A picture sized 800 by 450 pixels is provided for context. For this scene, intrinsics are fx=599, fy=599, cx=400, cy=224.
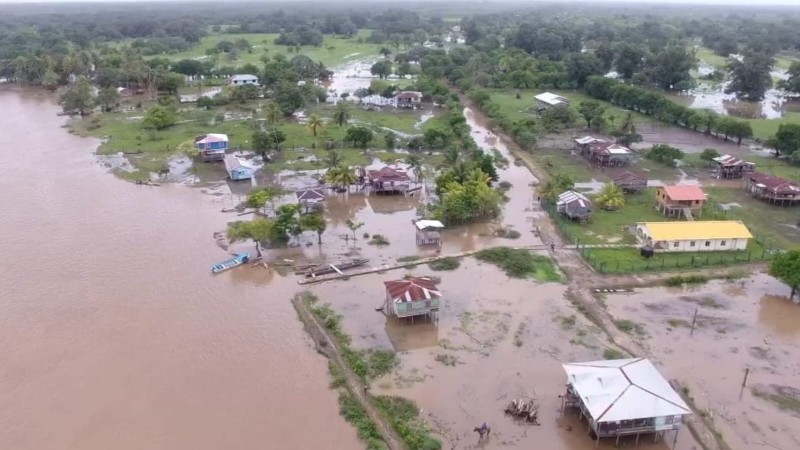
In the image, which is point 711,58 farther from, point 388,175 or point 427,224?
point 427,224

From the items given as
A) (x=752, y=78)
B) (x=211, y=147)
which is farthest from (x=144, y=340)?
(x=752, y=78)

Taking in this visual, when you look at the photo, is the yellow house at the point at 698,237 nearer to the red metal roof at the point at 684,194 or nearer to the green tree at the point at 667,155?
the red metal roof at the point at 684,194

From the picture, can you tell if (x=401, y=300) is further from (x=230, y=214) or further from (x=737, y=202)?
(x=737, y=202)

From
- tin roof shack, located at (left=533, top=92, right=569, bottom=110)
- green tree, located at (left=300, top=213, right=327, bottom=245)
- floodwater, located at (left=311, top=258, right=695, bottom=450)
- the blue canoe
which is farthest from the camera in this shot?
tin roof shack, located at (left=533, top=92, right=569, bottom=110)

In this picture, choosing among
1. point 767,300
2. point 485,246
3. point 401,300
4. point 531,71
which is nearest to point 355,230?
point 485,246

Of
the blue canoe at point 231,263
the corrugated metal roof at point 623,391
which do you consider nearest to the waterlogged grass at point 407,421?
the corrugated metal roof at point 623,391

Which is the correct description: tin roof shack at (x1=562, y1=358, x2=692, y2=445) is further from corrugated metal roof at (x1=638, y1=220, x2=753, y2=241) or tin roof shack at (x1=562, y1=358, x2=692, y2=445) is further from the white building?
the white building

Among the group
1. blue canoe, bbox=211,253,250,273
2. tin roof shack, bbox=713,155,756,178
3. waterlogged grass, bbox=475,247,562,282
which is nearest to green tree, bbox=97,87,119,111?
blue canoe, bbox=211,253,250,273
